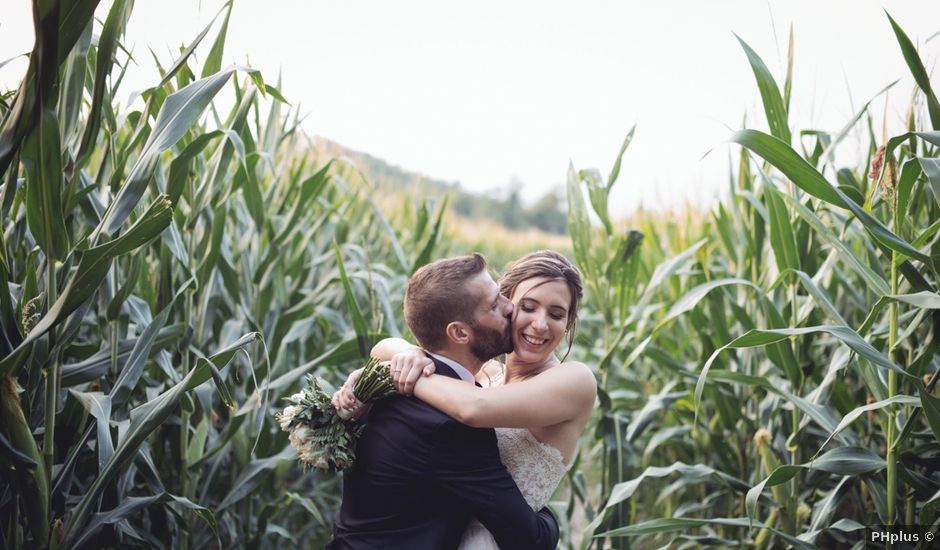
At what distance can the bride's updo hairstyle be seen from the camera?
1.70 m

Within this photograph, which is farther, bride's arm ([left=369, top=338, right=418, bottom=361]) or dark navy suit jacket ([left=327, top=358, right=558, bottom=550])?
bride's arm ([left=369, top=338, right=418, bottom=361])

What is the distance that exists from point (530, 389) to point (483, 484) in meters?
0.21

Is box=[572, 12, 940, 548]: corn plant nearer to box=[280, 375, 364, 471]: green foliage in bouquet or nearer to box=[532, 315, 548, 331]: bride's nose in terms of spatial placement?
box=[532, 315, 548, 331]: bride's nose

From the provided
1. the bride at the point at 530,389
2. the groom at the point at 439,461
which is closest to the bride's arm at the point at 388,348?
the bride at the point at 530,389

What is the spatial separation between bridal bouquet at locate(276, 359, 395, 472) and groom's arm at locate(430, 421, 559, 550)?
18cm

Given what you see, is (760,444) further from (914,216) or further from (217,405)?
(217,405)

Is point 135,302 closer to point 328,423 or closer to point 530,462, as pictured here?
point 328,423

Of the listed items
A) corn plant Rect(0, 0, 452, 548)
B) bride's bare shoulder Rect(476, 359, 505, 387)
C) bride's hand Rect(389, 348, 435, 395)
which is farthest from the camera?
bride's bare shoulder Rect(476, 359, 505, 387)

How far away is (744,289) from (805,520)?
87 cm

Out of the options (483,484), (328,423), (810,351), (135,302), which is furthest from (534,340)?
(810,351)

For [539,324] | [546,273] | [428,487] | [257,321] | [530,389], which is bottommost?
[428,487]

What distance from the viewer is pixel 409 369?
1462 mm

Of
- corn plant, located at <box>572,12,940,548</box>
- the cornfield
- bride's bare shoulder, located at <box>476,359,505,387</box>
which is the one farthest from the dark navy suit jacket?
corn plant, located at <box>572,12,940,548</box>

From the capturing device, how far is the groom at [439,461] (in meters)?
1.42
